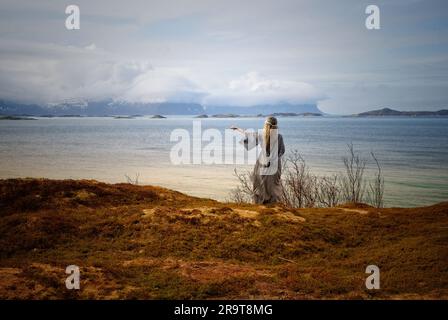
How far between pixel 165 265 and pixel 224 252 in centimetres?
101

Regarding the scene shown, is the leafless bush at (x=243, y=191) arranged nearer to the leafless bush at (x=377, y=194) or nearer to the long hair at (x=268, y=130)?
the long hair at (x=268, y=130)

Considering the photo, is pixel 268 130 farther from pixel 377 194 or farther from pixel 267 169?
pixel 377 194

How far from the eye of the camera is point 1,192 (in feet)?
29.6

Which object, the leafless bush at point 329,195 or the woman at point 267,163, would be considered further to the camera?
the leafless bush at point 329,195

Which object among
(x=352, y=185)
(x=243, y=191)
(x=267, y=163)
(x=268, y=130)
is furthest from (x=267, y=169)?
(x=352, y=185)

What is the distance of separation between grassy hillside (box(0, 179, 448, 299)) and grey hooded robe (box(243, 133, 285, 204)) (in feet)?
4.68

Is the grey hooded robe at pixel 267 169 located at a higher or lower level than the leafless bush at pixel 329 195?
higher

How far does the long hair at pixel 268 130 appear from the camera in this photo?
32.7 ft

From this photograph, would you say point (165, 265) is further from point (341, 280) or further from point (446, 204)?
point (446, 204)

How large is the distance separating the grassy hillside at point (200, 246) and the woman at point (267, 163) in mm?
1433

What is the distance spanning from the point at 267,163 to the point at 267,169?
133mm

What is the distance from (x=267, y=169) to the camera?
10258 mm

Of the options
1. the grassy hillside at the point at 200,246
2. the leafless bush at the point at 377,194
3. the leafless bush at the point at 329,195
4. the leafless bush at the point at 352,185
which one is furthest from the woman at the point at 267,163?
the leafless bush at the point at 377,194
